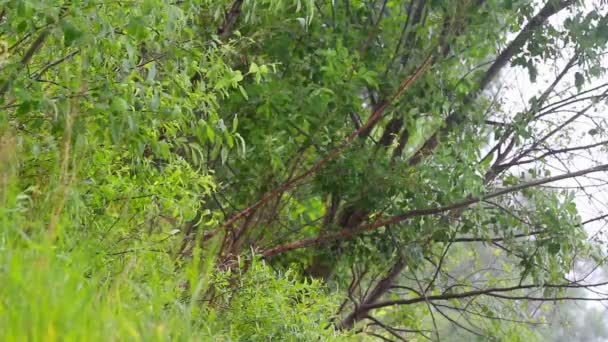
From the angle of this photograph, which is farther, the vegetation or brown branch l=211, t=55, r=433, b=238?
brown branch l=211, t=55, r=433, b=238

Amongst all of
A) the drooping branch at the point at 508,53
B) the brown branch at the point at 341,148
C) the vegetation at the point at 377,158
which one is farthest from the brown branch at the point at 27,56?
the drooping branch at the point at 508,53

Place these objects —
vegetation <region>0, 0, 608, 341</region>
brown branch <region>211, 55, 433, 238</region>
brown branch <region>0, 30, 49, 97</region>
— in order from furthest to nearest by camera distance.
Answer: brown branch <region>211, 55, 433, 238</region>
vegetation <region>0, 0, 608, 341</region>
brown branch <region>0, 30, 49, 97</region>

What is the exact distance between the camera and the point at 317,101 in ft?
21.0

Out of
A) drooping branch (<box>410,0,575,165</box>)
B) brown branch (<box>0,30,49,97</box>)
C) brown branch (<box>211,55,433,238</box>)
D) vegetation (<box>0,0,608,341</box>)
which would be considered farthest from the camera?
drooping branch (<box>410,0,575,165</box>)

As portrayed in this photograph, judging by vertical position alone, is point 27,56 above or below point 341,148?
below

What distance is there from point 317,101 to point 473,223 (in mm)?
1554

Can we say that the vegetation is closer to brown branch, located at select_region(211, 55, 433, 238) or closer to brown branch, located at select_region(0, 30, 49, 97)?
brown branch, located at select_region(211, 55, 433, 238)

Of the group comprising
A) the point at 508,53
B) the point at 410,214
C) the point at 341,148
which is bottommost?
the point at 410,214

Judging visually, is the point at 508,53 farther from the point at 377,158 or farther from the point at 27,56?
the point at 27,56

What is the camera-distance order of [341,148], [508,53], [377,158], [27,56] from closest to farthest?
[27,56] → [341,148] → [377,158] → [508,53]

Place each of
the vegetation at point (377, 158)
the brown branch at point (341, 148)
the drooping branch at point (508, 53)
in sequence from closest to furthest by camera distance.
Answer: the vegetation at point (377, 158)
the brown branch at point (341, 148)
the drooping branch at point (508, 53)

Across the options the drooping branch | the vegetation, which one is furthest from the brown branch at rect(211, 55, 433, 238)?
the drooping branch

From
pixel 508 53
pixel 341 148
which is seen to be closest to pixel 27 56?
Result: pixel 341 148

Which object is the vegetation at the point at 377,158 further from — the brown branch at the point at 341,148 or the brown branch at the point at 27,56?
the brown branch at the point at 27,56
